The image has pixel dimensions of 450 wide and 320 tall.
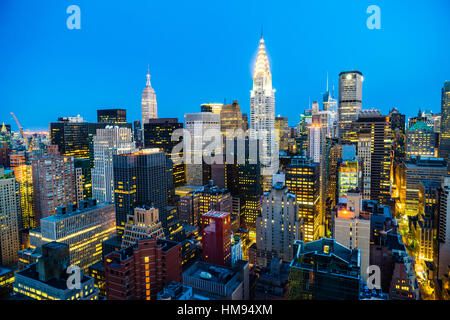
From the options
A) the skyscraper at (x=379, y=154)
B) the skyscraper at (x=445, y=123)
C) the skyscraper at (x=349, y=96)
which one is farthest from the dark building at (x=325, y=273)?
the skyscraper at (x=349, y=96)

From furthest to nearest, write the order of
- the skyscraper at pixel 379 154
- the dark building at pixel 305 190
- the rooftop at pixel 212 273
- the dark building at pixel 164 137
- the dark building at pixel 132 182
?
the dark building at pixel 164 137, the skyscraper at pixel 379 154, the dark building at pixel 305 190, the dark building at pixel 132 182, the rooftop at pixel 212 273

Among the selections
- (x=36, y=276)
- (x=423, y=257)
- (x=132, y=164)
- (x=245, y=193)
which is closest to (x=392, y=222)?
(x=423, y=257)

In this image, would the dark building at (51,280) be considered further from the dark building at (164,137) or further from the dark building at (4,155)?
the dark building at (164,137)

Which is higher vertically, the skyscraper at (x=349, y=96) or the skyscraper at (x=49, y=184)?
the skyscraper at (x=349, y=96)

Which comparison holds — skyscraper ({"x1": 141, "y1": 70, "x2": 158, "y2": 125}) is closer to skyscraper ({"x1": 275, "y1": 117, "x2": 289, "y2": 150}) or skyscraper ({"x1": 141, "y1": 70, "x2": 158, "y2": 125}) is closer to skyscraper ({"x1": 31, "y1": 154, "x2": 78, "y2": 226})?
skyscraper ({"x1": 275, "y1": 117, "x2": 289, "y2": 150})

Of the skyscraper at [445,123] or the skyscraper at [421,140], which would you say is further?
the skyscraper at [421,140]
